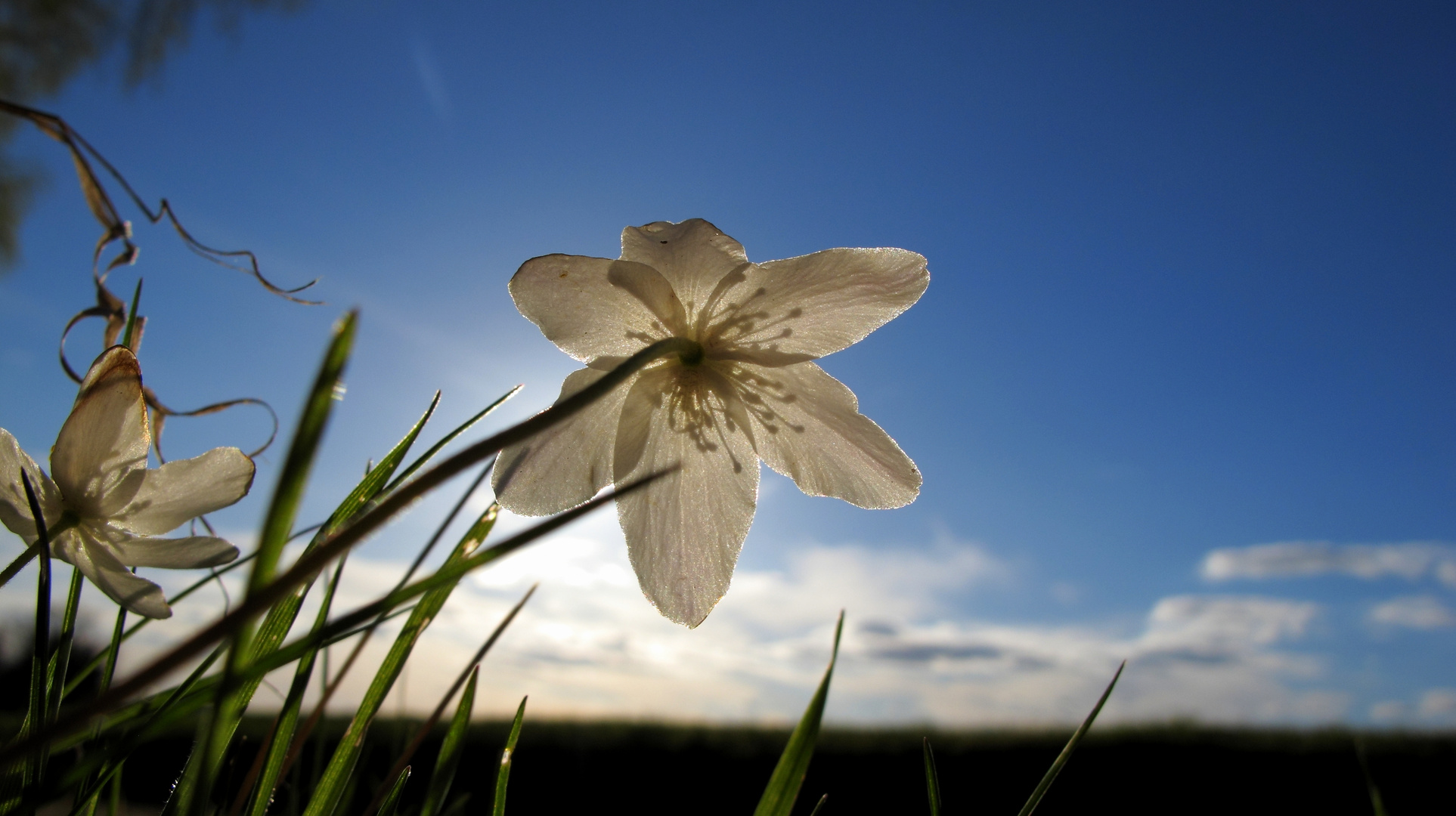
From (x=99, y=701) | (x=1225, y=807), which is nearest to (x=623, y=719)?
(x=1225, y=807)

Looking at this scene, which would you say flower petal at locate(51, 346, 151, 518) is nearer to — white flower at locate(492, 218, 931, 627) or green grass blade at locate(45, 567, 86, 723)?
green grass blade at locate(45, 567, 86, 723)

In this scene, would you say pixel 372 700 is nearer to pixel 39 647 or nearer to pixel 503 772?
pixel 503 772

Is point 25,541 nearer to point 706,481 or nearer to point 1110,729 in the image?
point 706,481

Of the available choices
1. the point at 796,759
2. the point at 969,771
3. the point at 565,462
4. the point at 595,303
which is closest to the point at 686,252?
the point at 595,303

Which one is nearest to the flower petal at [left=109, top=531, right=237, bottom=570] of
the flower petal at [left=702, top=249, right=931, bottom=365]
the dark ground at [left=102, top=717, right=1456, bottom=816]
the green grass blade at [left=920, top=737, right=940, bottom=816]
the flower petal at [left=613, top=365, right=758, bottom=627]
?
the flower petal at [left=613, top=365, right=758, bottom=627]

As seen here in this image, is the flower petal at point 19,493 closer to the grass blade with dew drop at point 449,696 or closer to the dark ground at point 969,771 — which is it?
the grass blade with dew drop at point 449,696
